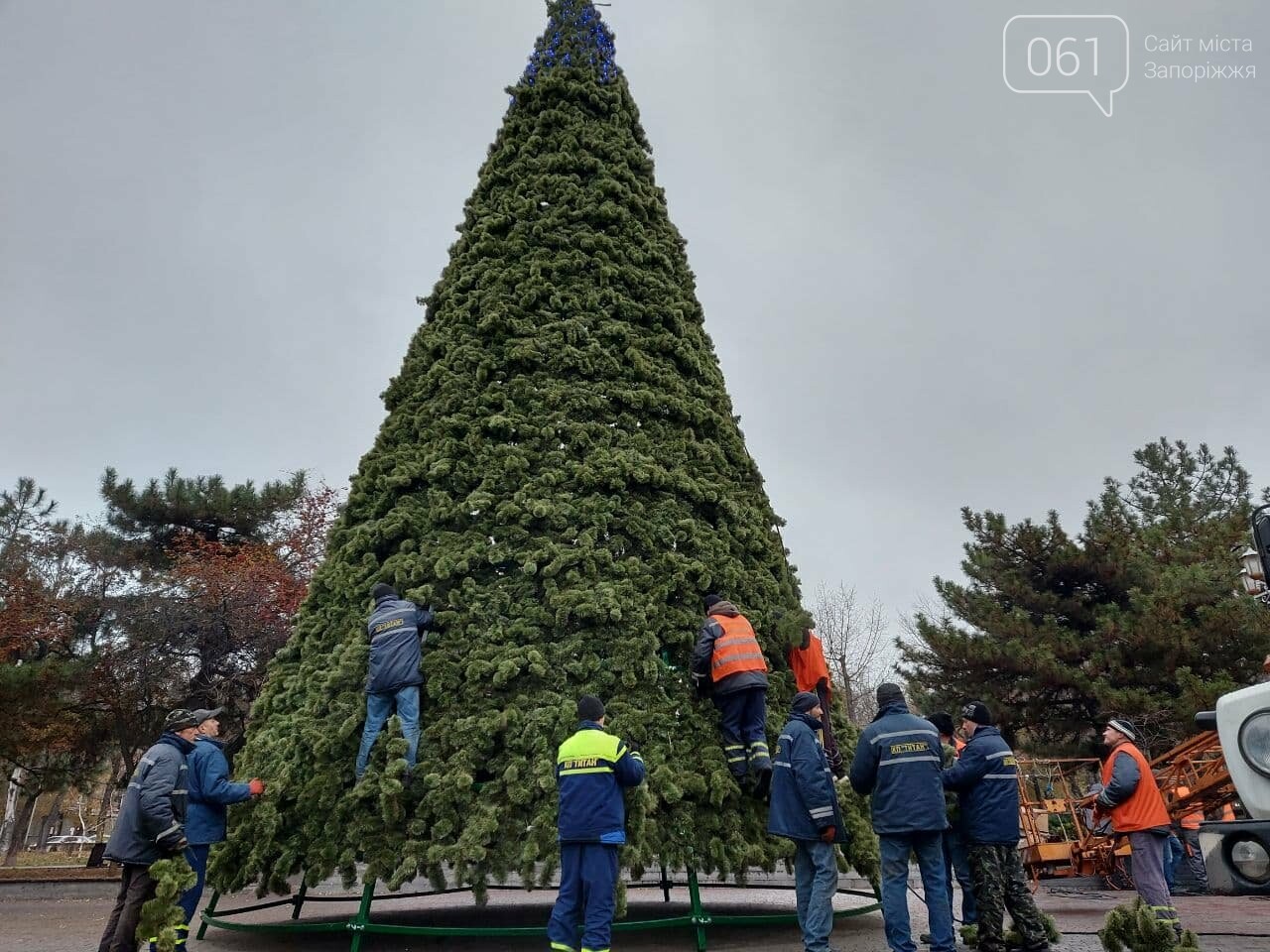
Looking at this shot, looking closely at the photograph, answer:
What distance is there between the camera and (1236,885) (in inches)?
123

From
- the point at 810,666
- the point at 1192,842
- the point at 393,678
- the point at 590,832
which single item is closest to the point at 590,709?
the point at 590,832

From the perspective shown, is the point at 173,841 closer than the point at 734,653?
Yes

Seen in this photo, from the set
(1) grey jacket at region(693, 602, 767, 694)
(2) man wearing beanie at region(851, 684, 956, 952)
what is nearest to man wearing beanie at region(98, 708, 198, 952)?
(1) grey jacket at region(693, 602, 767, 694)

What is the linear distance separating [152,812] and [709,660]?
413 cm

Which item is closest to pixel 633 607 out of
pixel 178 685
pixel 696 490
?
pixel 696 490

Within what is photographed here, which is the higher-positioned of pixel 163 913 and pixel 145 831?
pixel 145 831

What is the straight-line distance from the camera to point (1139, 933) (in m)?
5.58

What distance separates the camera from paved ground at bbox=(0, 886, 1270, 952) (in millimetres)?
6832

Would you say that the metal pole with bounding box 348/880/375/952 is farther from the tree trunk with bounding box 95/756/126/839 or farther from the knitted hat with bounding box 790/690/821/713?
the tree trunk with bounding box 95/756/126/839

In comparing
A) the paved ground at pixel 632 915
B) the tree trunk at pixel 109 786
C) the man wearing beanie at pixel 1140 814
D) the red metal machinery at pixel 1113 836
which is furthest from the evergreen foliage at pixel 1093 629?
the tree trunk at pixel 109 786

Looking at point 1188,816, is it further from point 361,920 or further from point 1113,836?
point 361,920

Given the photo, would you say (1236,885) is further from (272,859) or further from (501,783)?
(272,859)

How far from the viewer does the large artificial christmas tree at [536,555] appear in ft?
19.9

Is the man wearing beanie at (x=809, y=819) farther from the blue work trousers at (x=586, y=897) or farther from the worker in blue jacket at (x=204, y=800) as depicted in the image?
Answer: the worker in blue jacket at (x=204, y=800)
